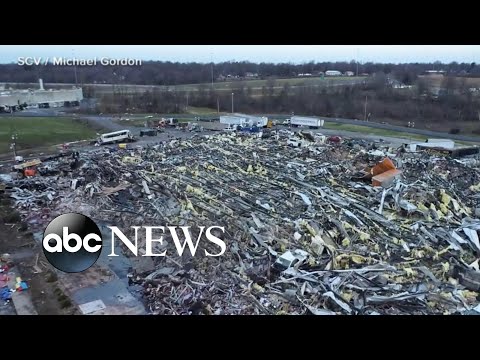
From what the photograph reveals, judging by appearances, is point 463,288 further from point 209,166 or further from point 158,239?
point 209,166

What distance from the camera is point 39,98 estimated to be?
1471 centimetres

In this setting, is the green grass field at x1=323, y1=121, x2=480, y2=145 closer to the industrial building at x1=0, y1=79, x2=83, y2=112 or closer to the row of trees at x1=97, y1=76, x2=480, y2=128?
the row of trees at x1=97, y1=76, x2=480, y2=128

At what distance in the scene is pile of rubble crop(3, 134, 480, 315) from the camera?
17.6 ft

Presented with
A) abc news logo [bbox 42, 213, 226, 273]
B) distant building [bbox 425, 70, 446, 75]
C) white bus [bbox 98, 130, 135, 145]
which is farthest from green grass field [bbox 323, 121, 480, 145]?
abc news logo [bbox 42, 213, 226, 273]

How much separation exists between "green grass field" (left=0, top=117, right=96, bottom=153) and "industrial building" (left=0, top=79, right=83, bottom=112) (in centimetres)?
57

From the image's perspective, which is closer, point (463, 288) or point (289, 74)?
point (463, 288)

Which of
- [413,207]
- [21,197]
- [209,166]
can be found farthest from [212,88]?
[413,207]

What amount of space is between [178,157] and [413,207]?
7409 mm

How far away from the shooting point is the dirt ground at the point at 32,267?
525 centimetres

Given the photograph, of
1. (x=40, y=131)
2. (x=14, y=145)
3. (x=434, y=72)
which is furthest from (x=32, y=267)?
(x=434, y=72)

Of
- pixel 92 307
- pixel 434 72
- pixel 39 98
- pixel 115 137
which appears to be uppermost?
pixel 434 72

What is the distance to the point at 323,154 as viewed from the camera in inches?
504

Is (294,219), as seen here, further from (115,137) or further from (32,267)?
(115,137)

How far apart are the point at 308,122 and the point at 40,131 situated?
36.6 feet
